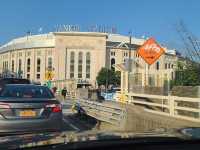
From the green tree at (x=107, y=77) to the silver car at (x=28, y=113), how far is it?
133m

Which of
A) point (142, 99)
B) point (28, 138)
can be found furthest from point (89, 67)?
point (28, 138)

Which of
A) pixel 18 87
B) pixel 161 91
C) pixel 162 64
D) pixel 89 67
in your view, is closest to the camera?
pixel 18 87

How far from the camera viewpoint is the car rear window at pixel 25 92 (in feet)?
48.3

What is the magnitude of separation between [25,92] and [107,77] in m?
135

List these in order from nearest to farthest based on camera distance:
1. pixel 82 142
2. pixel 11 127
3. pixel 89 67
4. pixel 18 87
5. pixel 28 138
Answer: pixel 82 142
pixel 28 138
pixel 11 127
pixel 18 87
pixel 89 67

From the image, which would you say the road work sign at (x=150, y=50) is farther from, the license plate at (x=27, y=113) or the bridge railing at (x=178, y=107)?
the license plate at (x=27, y=113)

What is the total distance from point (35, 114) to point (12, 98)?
2.39 feet

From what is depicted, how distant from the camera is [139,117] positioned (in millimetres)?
16188

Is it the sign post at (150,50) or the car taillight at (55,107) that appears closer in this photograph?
the car taillight at (55,107)

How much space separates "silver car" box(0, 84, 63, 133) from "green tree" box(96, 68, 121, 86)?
437ft

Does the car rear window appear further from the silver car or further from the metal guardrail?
the metal guardrail

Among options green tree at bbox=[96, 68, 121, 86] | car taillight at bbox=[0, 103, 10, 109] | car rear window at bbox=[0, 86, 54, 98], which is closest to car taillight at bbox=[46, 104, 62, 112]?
Result: car rear window at bbox=[0, 86, 54, 98]

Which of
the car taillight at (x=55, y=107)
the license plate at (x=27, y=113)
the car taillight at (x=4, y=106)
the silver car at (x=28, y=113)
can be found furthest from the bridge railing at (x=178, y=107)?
the car taillight at (x=4, y=106)

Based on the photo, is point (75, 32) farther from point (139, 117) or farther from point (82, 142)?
point (82, 142)
